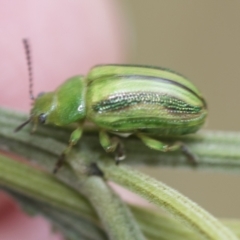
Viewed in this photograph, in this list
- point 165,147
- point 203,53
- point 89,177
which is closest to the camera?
point 89,177

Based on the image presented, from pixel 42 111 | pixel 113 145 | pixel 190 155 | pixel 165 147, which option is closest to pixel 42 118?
pixel 42 111

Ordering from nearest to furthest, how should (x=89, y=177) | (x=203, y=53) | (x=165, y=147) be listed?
(x=89, y=177) < (x=165, y=147) < (x=203, y=53)

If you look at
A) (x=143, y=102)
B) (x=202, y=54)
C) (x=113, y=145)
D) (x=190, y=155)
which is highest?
(x=143, y=102)

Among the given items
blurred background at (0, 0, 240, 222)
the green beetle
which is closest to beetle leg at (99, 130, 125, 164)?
the green beetle

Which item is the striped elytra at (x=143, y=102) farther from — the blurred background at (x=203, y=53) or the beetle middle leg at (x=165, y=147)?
the blurred background at (x=203, y=53)

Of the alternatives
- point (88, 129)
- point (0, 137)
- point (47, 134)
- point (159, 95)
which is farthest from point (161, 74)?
point (0, 137)

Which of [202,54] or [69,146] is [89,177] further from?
[202,54]

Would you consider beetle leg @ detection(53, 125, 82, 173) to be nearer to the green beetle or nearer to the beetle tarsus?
the green beetle
